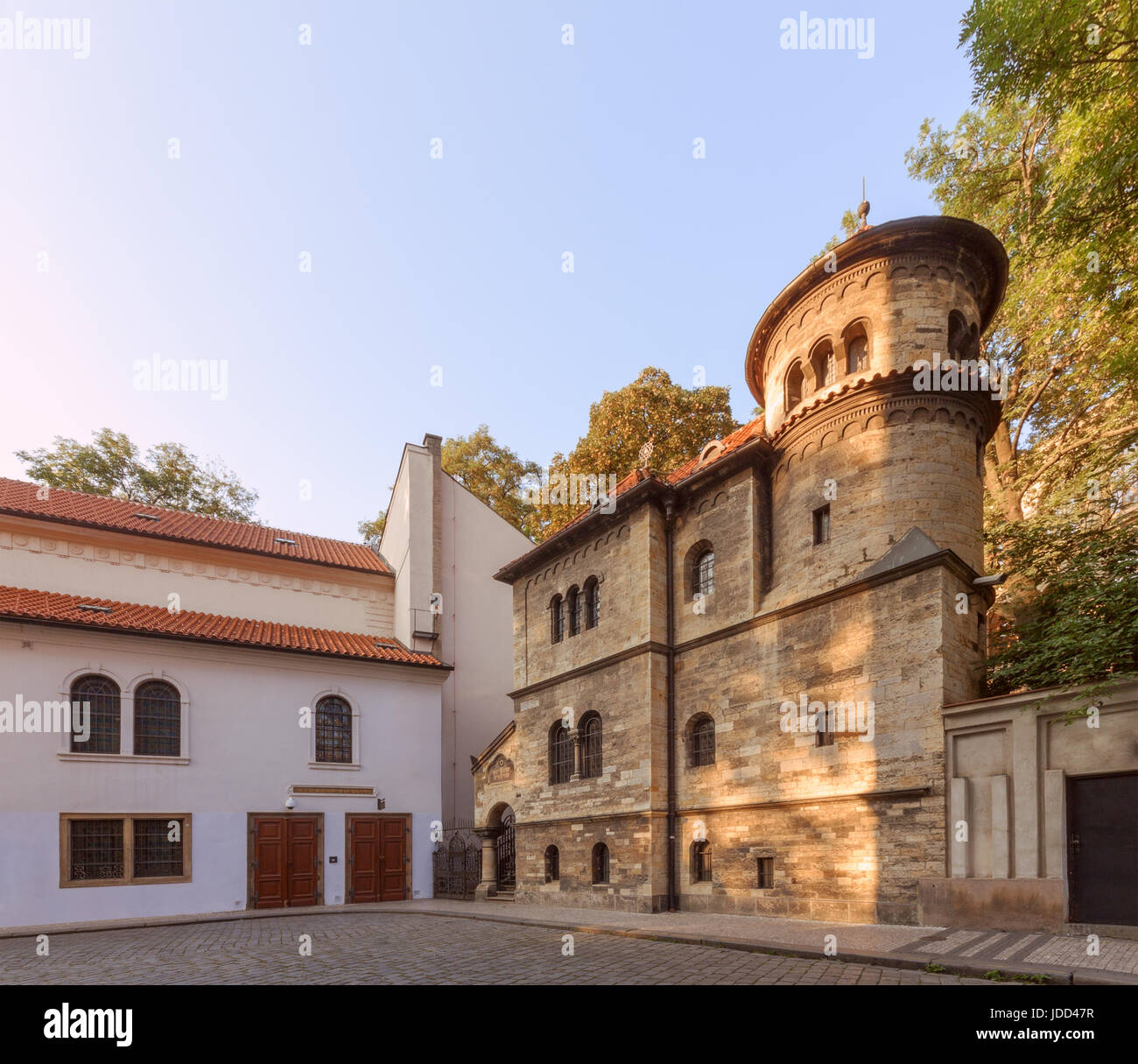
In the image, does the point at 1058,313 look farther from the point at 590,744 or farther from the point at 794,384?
the point at 590,744

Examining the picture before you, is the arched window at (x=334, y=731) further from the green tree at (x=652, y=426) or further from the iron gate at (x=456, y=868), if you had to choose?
the green tree at (x=652, y=426)

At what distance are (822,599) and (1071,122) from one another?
8735 millimetres

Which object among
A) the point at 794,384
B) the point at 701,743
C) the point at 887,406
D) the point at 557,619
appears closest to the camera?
the point at 887,406

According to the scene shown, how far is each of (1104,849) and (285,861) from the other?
1902cm

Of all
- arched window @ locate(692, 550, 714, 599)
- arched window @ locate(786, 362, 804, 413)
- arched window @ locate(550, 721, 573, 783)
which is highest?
arched window @ locate(786, 362, 804, 413)

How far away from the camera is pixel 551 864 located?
20266mm

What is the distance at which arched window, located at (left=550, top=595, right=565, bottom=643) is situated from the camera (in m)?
21.8

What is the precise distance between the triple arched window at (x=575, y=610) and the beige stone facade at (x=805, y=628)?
1.49ft

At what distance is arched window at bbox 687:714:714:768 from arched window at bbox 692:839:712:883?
64.1 inches

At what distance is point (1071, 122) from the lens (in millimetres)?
12234

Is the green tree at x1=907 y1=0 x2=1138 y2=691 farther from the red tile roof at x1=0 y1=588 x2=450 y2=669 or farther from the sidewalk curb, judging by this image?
the red tile roof at x1=0 y1=588 x2=450 y2=669

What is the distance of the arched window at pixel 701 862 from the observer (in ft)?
53.7

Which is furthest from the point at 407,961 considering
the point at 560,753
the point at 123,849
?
the point at 123,849

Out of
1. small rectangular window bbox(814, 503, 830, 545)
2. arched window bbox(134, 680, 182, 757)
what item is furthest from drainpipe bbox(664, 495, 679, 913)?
arched window bbox(134, 680, 182, 757)
